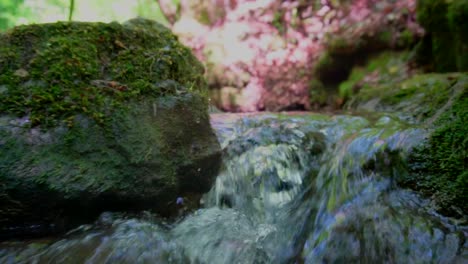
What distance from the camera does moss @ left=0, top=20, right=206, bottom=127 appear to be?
1.84 m

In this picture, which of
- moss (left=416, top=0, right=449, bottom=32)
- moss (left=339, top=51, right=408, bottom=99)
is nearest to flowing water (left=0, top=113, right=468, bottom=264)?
moss (left=416, top=0, right=449, bottom=32)

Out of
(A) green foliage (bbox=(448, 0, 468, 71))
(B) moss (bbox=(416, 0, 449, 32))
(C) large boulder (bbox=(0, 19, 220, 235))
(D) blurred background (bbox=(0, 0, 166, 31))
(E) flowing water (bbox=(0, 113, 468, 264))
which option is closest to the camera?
(E) flowing water (bbox=(0, 113, 468, 264))

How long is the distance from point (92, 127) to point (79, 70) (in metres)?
0.36

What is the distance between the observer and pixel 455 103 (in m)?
1.87

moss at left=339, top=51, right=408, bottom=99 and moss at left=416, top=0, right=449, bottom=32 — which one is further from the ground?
moss at left=416, top=0, right=449, bottom=32

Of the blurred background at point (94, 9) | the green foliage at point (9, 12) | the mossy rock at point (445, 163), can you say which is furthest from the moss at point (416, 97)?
the blurred background at point (94, 9)

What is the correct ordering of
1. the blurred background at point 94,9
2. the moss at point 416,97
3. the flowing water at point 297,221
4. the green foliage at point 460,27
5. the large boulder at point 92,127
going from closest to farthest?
the flowing water at point 297,221
the large boulder at point 92,127
the moss at point 416,97
the green foliage at point 460,27
the blurred background at point 94,9

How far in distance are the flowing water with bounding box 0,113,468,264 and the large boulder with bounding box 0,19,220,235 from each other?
0.17 m

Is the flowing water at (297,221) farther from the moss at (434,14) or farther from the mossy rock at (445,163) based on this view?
the moss at (434,14)

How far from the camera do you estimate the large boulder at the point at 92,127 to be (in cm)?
174

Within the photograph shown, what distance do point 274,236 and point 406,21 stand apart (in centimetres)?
493

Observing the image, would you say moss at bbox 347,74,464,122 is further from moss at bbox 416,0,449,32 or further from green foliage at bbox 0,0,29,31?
green foliage at bbox 0,0,29,31

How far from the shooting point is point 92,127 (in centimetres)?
188

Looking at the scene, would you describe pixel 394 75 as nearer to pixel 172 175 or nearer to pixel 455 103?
pixel 455 103
